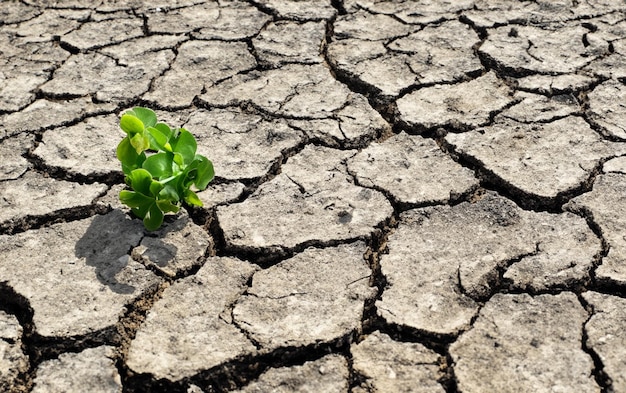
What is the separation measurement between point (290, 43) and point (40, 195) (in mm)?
1326

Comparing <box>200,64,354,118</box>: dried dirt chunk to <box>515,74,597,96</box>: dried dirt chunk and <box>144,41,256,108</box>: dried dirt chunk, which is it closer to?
<box>144,41,256,108</box>: dried dirt chunk

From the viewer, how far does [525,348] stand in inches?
74.2

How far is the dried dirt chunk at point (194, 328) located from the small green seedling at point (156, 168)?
0.69ft

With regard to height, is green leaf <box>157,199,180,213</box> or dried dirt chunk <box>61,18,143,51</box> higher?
green leaf <box>157,199,180,213</box>

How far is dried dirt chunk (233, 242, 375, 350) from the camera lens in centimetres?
195

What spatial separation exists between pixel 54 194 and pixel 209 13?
150 centimetres

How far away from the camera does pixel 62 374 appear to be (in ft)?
6.14

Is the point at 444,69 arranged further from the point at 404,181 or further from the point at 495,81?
the point at 404,181

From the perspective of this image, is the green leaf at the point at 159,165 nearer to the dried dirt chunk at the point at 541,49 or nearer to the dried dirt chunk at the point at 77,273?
the dried dirt chunk at the point at 77,273

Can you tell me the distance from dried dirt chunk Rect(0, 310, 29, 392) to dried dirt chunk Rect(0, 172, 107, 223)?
44cm

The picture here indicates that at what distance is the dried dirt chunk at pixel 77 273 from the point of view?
2.00 metres

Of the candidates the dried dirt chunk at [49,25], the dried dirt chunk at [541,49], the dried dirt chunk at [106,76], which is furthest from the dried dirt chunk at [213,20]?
the dried dirt chunk at [541,49]

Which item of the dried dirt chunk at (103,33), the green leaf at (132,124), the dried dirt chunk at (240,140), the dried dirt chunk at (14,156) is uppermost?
the green leaf at (132,124)

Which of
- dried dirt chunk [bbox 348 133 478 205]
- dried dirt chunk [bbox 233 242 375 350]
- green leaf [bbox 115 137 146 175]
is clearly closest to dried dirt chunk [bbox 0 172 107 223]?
green leaf [bbox 115 137 146 175]
